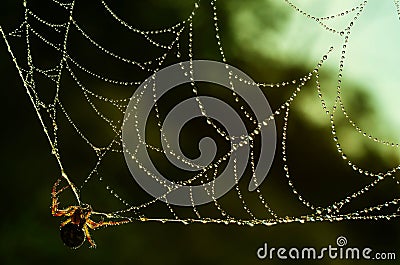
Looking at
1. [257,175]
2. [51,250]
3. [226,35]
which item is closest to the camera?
[257,175]

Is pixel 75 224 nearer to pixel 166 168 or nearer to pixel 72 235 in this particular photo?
pixel 72 235

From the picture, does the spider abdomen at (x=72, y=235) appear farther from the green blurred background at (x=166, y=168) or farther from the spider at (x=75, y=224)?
the green blurred background at (x=166, y=168)

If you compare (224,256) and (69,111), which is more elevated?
(69,111)

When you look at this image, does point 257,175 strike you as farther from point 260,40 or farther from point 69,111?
point 69,111

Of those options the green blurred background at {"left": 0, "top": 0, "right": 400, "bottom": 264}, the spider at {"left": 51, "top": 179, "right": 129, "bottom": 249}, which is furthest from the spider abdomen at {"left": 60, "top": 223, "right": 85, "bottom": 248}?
the green blurred background at {"left": 0, "top": 0, "right": 400, "bottom": 264}

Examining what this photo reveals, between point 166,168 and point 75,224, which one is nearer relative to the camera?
point 75,224

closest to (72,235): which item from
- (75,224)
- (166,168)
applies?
(75,224)

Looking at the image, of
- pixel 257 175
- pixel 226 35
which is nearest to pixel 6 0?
pixel 226 35
